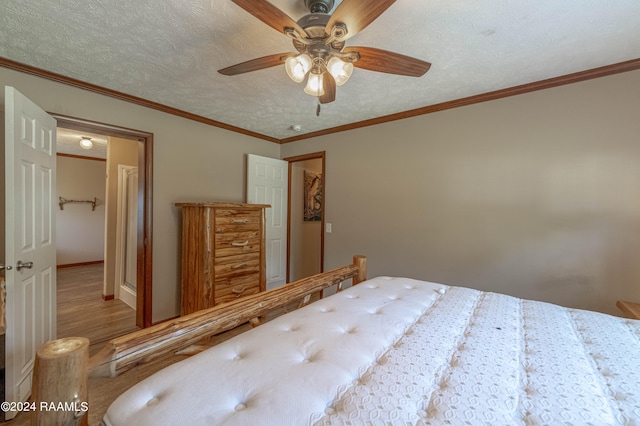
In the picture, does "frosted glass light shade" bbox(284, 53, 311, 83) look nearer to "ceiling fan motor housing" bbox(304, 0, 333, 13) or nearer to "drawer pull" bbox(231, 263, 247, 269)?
"ceiling fan motor housing" bbox(304, 0, 333, 13)

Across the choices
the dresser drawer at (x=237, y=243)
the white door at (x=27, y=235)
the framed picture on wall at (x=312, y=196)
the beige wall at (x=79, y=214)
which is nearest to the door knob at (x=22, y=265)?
the white door at (x=27, y=235)

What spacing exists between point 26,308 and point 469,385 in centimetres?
255

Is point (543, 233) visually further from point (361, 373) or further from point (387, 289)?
point (361, 373)

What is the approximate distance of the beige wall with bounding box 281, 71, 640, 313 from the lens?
1945mm

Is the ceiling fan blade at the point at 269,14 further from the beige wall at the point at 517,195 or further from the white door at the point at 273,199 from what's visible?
the white door at the point at 273,199

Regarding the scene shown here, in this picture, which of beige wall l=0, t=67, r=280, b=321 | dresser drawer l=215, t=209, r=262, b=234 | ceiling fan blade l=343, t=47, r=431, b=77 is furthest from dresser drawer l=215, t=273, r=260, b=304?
ceiling fan blade l=343, t=47, r=431, b=77

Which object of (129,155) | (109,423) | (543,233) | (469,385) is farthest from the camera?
(129,155)

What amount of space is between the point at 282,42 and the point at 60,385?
1.90 meters

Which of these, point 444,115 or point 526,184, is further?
point 444,115

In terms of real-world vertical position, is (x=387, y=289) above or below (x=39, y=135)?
below

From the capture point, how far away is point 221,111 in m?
2.89

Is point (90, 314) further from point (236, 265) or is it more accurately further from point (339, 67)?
point (339, 67)

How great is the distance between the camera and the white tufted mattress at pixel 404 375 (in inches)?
25.4

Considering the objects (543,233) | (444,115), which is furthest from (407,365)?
(444,115)
